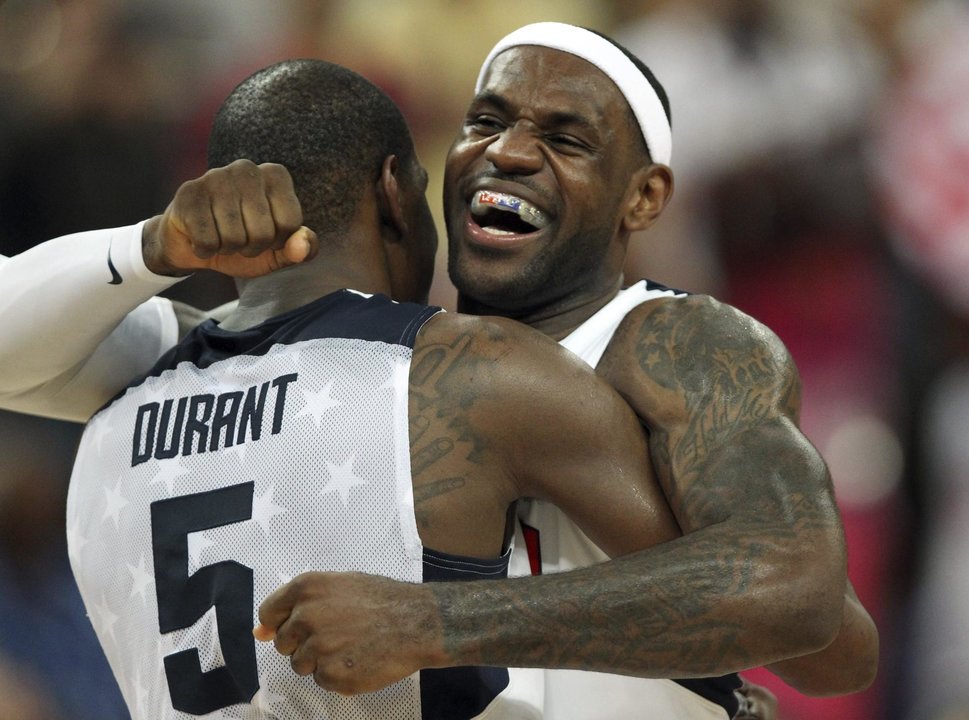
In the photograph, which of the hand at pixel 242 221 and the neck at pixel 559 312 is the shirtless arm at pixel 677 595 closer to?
the hand at pixel 242 221

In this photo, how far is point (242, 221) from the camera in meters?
2.14

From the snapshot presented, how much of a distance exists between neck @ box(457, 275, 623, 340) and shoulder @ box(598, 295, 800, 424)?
38 centimetres

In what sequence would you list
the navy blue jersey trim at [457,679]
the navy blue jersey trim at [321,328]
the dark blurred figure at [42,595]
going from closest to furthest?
the navy blue jersey trim at [457,679] < the navy blue jersey trim at [321,328] < the dark blurred figure at [42,595]

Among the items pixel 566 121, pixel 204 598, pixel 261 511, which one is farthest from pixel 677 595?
pixel 566 121

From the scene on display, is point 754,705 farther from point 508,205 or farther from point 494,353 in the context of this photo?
point 494,353

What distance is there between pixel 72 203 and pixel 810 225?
285cm

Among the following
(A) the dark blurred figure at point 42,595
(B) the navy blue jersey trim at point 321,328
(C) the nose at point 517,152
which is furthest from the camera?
(A) the dark blurred figure at point 42,595

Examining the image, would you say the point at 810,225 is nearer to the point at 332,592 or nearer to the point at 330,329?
the point at 330,329

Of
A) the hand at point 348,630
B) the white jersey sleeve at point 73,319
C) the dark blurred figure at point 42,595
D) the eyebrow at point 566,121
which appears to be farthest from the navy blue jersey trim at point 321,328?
the dark blurred figure at point 42,595

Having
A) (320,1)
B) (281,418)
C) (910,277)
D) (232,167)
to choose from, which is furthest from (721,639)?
(320,1)

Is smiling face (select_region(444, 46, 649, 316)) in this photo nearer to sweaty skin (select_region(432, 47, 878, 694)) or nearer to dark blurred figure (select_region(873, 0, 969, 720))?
sweaty skin (select_region(432, 47, 878, 694))

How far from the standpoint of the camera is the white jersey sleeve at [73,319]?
2.51 meters

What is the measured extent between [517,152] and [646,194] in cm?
42

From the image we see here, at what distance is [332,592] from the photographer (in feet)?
6.44
